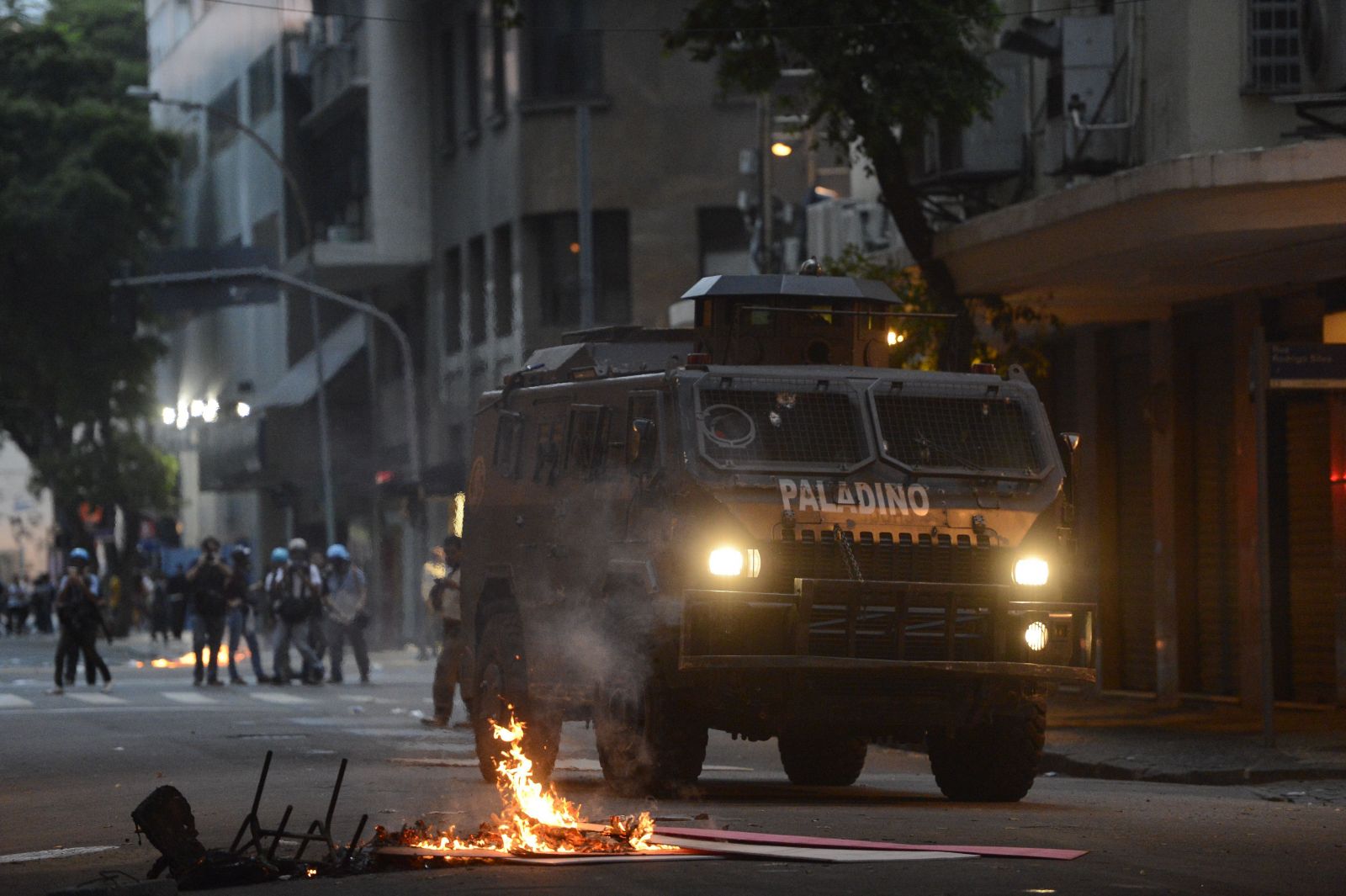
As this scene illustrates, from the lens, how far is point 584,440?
1549cm

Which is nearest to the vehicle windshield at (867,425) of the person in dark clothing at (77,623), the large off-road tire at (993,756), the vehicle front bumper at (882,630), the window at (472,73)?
the vehicle front bumper at (882,630)

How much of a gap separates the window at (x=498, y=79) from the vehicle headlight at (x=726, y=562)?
2995cm

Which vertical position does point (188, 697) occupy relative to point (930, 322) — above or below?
below

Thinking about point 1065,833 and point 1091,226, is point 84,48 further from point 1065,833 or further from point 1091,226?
point 1065,833

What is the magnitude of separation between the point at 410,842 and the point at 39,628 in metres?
57.8

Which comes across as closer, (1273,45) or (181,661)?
(1273,45)

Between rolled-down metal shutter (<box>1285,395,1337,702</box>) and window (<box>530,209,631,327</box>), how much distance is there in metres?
20.0

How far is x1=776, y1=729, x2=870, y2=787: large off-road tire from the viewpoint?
55.4 ft

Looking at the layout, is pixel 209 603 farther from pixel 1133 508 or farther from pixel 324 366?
pixel 324 366

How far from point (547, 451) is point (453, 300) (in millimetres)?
32263

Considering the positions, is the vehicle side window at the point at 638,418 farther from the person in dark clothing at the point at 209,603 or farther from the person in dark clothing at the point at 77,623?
the person in dark clothing at the point at 209,603

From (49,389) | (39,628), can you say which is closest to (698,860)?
(49,389)

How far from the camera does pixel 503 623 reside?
54.9 feet

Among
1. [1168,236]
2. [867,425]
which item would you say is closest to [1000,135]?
[1168,236]
